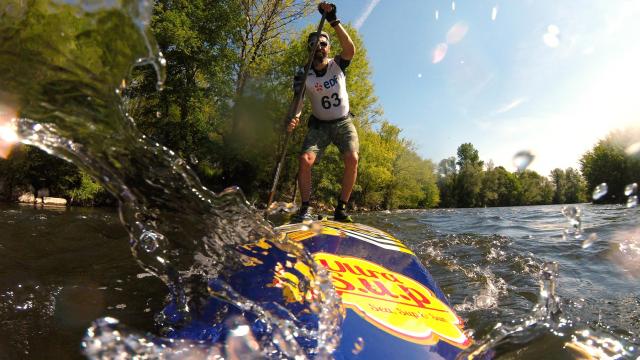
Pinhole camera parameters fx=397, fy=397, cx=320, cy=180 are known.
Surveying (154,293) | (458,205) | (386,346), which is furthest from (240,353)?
(458,205)

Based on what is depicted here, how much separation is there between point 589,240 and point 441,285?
4598mm

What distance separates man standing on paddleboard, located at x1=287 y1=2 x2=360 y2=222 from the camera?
5129 millimetres

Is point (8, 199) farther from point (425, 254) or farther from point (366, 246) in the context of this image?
point (366, 246)

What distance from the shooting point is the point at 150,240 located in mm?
2395

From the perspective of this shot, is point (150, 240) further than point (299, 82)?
No

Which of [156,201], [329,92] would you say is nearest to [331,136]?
[329,92]

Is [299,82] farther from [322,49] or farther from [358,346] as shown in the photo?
[358,346]

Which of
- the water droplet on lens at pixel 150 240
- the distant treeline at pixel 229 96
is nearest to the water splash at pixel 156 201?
the water droplet on lens at pixel 150 240

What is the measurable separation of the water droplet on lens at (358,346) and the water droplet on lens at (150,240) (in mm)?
1308

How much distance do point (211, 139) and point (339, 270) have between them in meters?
19.9

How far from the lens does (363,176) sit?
3181 cm

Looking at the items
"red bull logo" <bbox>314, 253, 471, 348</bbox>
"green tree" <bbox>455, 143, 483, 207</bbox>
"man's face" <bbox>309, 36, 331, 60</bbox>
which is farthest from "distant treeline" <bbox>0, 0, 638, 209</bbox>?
"green tree" <bbox>455, 143, 483, 207</bbox>

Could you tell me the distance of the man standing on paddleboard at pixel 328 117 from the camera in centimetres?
513

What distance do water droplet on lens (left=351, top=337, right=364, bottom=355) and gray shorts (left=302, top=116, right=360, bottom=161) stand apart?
3446mm
